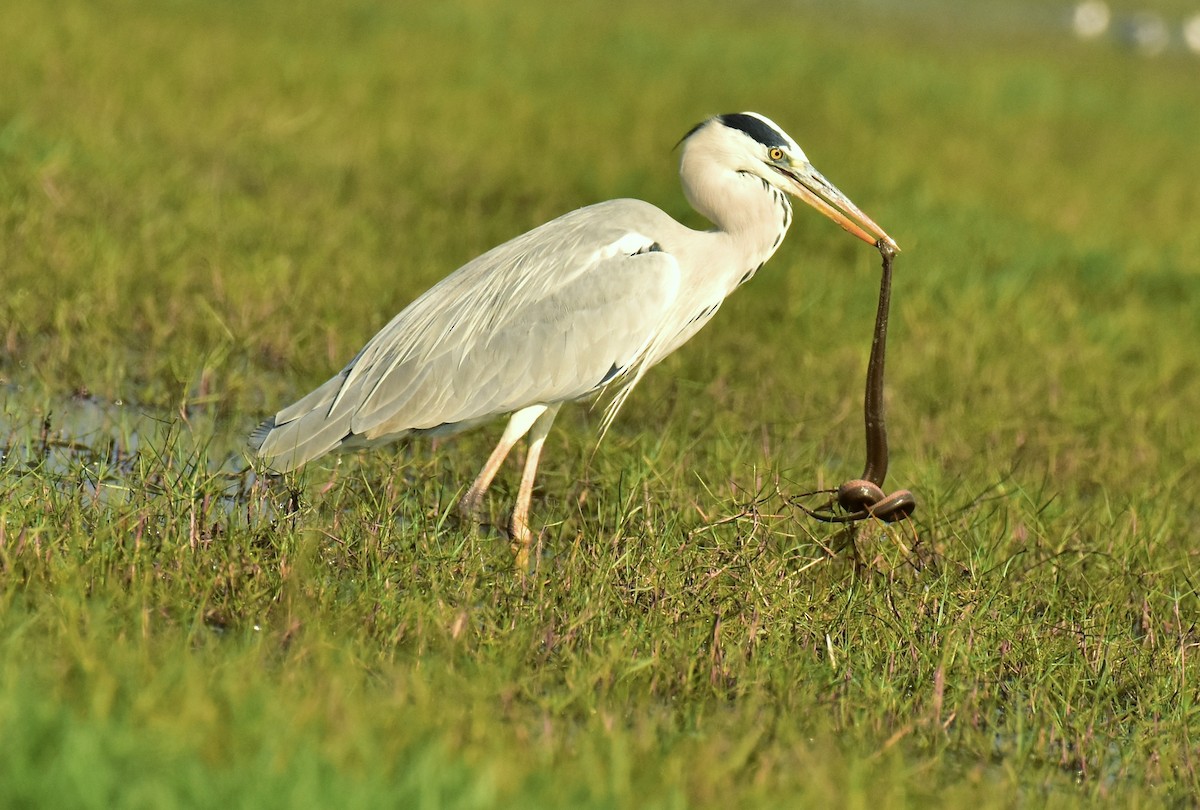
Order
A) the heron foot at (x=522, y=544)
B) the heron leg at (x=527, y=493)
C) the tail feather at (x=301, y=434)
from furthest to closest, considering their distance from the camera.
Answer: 1. the tail feather at (x=301, y=434)
2. the heron leg at (x=527, y=493)
3. the heron foot at (x=522, y=544)

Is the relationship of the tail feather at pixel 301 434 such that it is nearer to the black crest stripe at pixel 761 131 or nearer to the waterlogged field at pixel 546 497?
the waterlogged field at pixel 546 497

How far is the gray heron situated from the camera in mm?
4684

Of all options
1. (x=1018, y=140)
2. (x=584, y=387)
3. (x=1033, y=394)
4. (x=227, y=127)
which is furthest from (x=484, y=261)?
(x=1018, y=140)

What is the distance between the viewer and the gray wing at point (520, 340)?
184 inches

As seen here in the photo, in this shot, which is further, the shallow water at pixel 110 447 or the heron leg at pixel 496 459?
the heron leg at pixel 496 459

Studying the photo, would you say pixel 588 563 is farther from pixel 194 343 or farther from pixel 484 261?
pixel 194 343

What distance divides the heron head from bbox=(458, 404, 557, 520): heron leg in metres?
1.00

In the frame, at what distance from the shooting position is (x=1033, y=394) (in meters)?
6.61

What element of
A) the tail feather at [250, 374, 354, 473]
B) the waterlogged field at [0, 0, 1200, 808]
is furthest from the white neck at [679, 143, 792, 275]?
the tail feather at [250, 374, 354, 473]

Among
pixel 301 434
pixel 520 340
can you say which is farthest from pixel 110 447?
pixel 520 340

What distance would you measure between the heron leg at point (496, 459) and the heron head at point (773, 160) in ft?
3.29

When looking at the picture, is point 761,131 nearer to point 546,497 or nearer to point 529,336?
point 529,336

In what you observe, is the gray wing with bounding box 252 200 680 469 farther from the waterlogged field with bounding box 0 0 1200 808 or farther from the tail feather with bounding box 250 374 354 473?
the waterlogged field with bounding box 0 0 1200 808

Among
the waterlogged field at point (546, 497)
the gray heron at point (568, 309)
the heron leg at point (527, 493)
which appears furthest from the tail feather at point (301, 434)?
the heron leg at point (527, 493)
